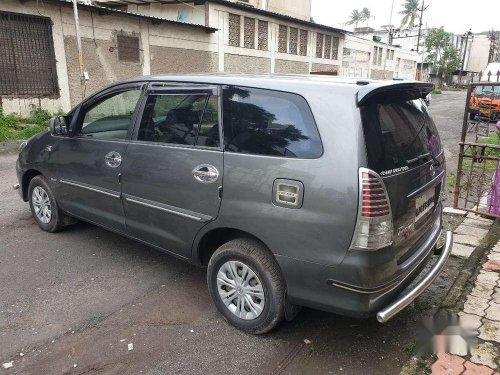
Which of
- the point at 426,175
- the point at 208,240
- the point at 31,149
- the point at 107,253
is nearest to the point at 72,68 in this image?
the point at 31,149

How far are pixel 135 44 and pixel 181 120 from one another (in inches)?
535

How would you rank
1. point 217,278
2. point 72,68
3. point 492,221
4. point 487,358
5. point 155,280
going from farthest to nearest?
point 72,68 < point 492,221 < point 155,280 < point 217,278 < point 487,358

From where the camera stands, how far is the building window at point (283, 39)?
2381 cm

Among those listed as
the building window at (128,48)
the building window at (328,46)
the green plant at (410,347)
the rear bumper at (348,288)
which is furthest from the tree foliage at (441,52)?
the rear bumper at (348,288)

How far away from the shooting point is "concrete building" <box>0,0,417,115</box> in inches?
468

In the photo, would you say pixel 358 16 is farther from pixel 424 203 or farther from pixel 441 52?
pixel 424 203

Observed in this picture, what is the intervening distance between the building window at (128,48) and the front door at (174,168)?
12672 millimetres

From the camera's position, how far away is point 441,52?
56.9 m

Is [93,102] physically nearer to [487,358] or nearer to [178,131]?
[178,131]

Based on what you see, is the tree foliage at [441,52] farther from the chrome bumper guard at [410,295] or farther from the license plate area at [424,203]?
the chrome bumper guard at [410,295]

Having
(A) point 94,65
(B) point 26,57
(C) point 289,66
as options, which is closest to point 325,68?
(C) point 289,66

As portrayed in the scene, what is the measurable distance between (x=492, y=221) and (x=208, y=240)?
3.86 meters

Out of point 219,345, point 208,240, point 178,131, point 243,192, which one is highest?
point 178,131

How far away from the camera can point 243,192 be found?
106 inches
